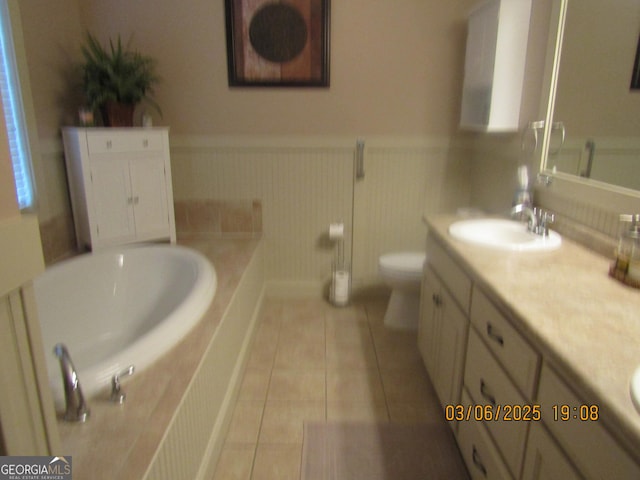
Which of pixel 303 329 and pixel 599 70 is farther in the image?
pixel 303 329

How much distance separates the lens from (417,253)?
2.84m

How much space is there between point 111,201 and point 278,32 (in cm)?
142

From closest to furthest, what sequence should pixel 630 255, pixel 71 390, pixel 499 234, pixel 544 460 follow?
pixel 544 460 → pixel 71 390 → pixel 630 255 → pixel 499 234

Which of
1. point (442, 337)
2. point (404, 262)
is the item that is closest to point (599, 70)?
point (442, 337)

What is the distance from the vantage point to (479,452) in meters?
1.38

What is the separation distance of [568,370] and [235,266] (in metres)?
1.82

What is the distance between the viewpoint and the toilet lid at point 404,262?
2520mm

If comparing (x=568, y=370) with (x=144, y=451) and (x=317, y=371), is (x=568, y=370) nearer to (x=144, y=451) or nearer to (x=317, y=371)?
(x=144, y=451)

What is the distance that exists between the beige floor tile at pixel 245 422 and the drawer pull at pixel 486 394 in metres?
0.94

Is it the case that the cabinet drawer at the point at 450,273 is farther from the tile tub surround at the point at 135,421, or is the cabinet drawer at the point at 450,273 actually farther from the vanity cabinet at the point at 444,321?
the tile tub surround at the point at 135,421

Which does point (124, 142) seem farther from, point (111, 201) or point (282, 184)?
point (282, 184)

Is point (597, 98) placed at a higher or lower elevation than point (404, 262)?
higher

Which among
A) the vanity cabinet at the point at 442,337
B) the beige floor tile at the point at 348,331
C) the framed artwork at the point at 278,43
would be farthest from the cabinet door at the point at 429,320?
the framed artwork at the point at 278,43

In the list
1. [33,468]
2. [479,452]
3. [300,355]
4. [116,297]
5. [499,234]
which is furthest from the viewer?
[300,355]
